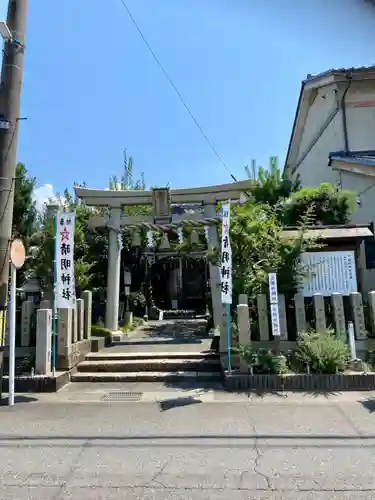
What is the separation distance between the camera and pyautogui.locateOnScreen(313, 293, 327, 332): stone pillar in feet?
25.7

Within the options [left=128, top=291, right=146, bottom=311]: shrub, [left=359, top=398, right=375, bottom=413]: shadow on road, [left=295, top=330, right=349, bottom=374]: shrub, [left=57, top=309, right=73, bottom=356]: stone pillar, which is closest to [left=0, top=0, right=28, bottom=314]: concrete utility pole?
[left=57, top=309, right=73, bottom=356]: stone pillar

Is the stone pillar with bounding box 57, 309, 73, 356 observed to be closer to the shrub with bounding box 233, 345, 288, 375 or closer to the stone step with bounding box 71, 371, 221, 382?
the stone step with bounding box 71, 371, 221, 382

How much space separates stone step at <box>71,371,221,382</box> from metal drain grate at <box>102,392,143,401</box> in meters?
0.89

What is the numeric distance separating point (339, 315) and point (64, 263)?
17.7ft

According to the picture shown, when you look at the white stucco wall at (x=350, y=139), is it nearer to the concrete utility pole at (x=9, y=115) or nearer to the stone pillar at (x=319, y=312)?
the stone pillar at (x=319, y=312)

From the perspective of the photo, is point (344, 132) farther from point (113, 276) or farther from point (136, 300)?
point (136, 300)

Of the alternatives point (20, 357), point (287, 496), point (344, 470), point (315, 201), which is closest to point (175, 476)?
point (287, 496)

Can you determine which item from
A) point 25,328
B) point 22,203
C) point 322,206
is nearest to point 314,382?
point 25,328

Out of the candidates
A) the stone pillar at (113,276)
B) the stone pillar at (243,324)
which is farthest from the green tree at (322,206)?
the stone pillar at (113,276)

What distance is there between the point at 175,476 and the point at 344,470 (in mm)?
1596

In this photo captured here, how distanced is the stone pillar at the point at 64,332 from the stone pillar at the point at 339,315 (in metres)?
5.22

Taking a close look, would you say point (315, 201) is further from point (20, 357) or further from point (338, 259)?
point (20, 357)

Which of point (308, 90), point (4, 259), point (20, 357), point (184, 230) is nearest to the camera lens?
point (4, 259)

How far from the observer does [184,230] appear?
1398cm
